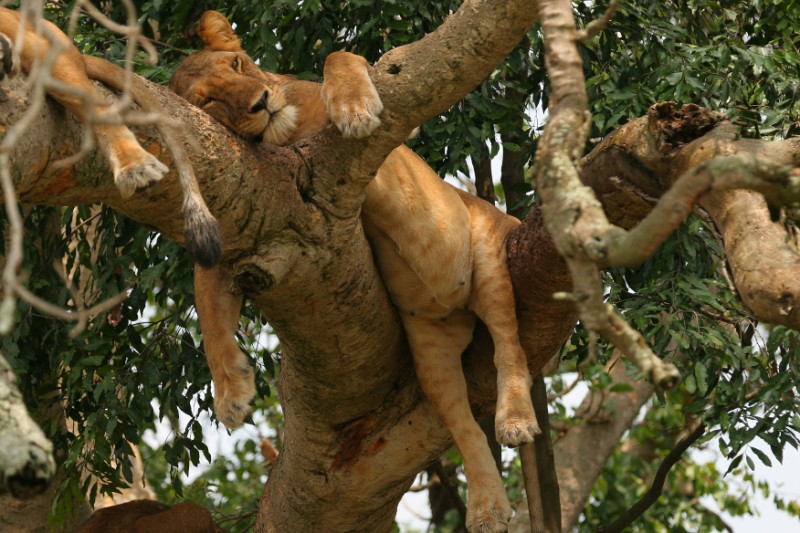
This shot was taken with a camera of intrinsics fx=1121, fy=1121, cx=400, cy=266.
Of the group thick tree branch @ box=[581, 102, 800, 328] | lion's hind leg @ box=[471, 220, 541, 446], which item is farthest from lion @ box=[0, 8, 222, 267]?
lion's hind leg @ box=[471, 220, 541, 446]

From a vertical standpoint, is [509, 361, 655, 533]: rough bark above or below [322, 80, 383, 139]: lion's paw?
above

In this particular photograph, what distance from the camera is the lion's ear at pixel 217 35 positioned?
4.57 metres

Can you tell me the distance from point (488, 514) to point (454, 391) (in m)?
0.53

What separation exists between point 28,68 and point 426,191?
1.68 meters

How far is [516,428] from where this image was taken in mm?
4203

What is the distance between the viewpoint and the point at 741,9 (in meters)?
5.88

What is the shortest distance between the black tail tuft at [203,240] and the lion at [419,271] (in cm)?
80

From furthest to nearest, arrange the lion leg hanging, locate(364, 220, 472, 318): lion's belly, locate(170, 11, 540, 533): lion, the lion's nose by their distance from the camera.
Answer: locate(364, 220, 472, 318): lion's belly, the lion leg hanging, locate(170, 11, 540, 533): lion, the lion's nose

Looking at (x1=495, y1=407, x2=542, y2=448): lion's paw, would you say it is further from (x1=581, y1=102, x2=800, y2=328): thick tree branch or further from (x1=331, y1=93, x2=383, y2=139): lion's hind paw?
(x1=331, y1=93, x2=383, y2=139): lion's hind paw

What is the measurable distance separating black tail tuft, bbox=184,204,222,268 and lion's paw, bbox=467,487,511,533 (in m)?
1.91

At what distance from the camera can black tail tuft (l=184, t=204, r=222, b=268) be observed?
3.18 meters

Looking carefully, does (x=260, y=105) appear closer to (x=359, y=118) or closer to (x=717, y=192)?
(x=359, y=118)

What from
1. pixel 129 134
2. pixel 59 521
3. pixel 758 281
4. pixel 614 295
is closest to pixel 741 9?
pixel 614 295

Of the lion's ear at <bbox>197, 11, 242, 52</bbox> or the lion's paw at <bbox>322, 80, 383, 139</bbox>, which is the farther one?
the lion's ear at <bbox>197, 11, 242, 52</bbox>
